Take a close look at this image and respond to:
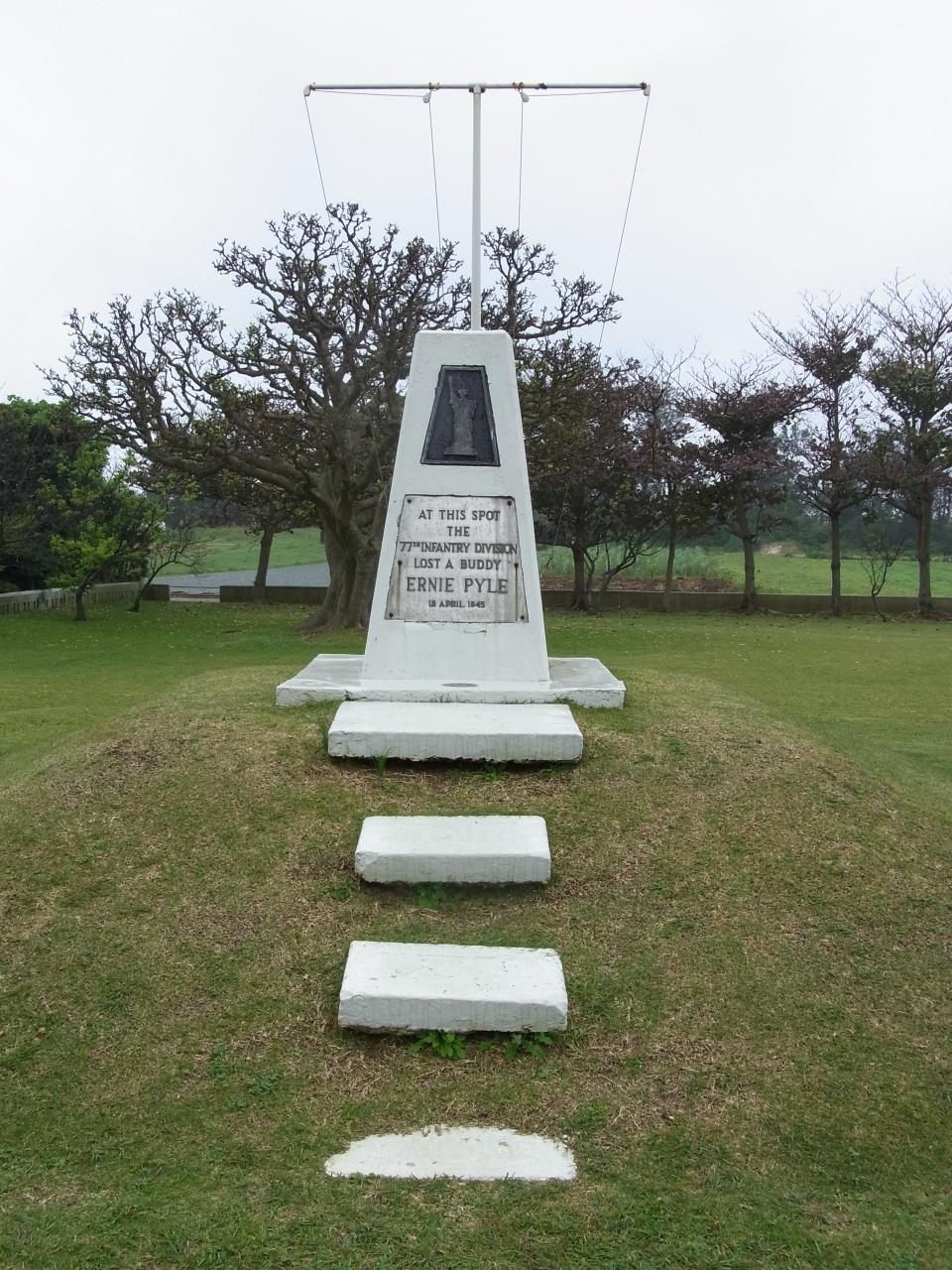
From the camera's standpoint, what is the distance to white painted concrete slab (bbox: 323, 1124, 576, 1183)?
3.19 metres

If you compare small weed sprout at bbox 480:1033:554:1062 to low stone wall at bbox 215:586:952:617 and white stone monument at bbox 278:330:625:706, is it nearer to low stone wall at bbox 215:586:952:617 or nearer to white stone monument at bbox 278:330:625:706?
white stone monument at bbox 278:330:625:706

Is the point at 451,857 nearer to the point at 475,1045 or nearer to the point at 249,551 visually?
the point at 475,1045

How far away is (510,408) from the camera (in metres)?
6.91

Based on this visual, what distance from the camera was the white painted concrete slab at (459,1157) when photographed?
3191 mm

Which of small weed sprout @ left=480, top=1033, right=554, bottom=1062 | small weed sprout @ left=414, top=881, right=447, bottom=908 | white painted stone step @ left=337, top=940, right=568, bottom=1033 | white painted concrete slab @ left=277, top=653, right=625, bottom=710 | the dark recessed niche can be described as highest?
the dark recessed niche

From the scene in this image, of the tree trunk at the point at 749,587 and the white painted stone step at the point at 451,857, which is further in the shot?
the tree trunk at the point at 749,587

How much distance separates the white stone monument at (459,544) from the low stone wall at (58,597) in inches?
808

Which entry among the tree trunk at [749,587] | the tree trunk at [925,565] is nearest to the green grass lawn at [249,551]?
the tree trunk at [749,587]

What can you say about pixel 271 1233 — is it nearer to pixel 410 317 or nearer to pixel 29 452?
pixel 410 317

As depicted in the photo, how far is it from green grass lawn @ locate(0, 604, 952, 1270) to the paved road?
107ft

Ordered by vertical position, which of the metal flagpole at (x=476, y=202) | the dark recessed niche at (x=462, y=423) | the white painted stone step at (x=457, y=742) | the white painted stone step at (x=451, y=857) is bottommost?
the white painted stone step at (x=451, y=857)

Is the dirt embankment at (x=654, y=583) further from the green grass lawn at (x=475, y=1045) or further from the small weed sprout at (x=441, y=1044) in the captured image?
the small weed sprout at (x=441, y=1044)

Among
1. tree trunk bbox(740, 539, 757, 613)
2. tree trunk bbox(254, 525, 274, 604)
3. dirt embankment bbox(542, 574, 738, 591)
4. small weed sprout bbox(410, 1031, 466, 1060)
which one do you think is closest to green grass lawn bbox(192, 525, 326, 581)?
tree trunk bbox(254, 525, 274, 604)

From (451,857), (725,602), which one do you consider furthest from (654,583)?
(451,857)
